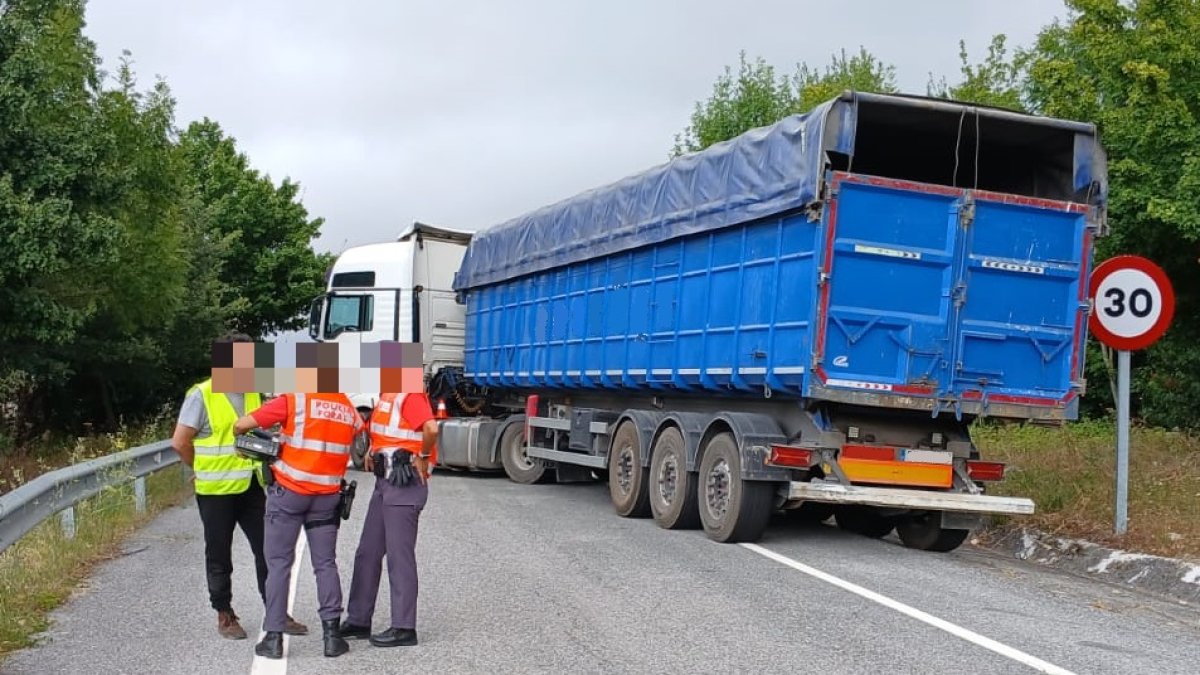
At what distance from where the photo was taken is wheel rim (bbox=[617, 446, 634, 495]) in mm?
11750

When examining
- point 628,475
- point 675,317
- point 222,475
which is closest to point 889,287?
point 675,317

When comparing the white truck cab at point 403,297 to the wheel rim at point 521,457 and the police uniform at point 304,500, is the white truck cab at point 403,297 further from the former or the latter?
the police uniform at point 304,500

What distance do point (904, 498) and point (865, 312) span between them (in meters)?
1.44

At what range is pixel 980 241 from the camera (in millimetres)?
9273

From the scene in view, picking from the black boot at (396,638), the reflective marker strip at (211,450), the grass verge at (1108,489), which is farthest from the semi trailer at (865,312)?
the reflective marker strip at (211,450)

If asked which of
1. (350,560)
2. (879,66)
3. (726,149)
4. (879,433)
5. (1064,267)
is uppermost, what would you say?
(879,66)

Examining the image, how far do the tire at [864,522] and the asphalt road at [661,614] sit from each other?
3.16ft

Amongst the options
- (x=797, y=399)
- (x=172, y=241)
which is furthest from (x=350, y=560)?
(x=172, y=241)

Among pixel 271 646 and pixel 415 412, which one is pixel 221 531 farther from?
pixel 415 412

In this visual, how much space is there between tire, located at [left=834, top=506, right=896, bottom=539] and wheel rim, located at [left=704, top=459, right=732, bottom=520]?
1687 mm

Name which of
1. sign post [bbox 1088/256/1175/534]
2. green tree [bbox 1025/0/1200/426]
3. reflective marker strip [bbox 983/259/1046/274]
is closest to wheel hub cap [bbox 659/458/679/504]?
reflective marker strip [bbox 983/259/1046/274]

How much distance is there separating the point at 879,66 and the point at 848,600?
32.8 m

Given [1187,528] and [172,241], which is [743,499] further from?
[172,241]

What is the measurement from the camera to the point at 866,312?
908cm
